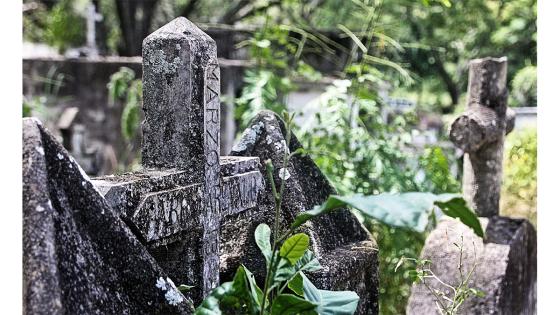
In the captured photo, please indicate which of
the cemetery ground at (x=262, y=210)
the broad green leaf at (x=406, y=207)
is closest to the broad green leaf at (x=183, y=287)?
the cemetery ground at (x=262, y=210)

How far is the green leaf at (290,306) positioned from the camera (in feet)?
5.72

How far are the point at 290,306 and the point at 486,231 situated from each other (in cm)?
204

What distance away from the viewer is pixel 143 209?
77.5 inches

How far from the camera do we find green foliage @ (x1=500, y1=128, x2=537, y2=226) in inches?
217

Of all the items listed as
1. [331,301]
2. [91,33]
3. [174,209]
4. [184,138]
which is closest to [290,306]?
[331,301]

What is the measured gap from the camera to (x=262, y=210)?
8.53ft

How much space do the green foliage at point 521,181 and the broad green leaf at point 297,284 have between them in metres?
3.75

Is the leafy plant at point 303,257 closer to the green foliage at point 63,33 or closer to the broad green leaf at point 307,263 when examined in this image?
the broad green leaf at point 307,263

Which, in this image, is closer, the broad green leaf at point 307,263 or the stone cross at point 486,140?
the broad green leaf at point 307,263

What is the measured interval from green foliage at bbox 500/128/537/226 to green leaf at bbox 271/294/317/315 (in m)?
3.97

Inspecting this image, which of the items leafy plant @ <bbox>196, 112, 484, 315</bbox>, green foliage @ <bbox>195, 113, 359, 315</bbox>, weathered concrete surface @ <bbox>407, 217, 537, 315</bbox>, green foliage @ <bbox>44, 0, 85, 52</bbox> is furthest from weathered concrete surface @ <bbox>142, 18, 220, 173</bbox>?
green foliage @ <bbox>44, 0, 85, 52</bbox>

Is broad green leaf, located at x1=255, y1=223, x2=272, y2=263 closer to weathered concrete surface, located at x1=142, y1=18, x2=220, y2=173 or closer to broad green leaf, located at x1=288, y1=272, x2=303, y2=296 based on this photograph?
broad green leaf, located at x1=288, y1=272, x2=303, y2=296

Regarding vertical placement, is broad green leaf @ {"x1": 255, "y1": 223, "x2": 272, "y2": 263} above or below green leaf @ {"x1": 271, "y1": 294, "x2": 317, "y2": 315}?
above
